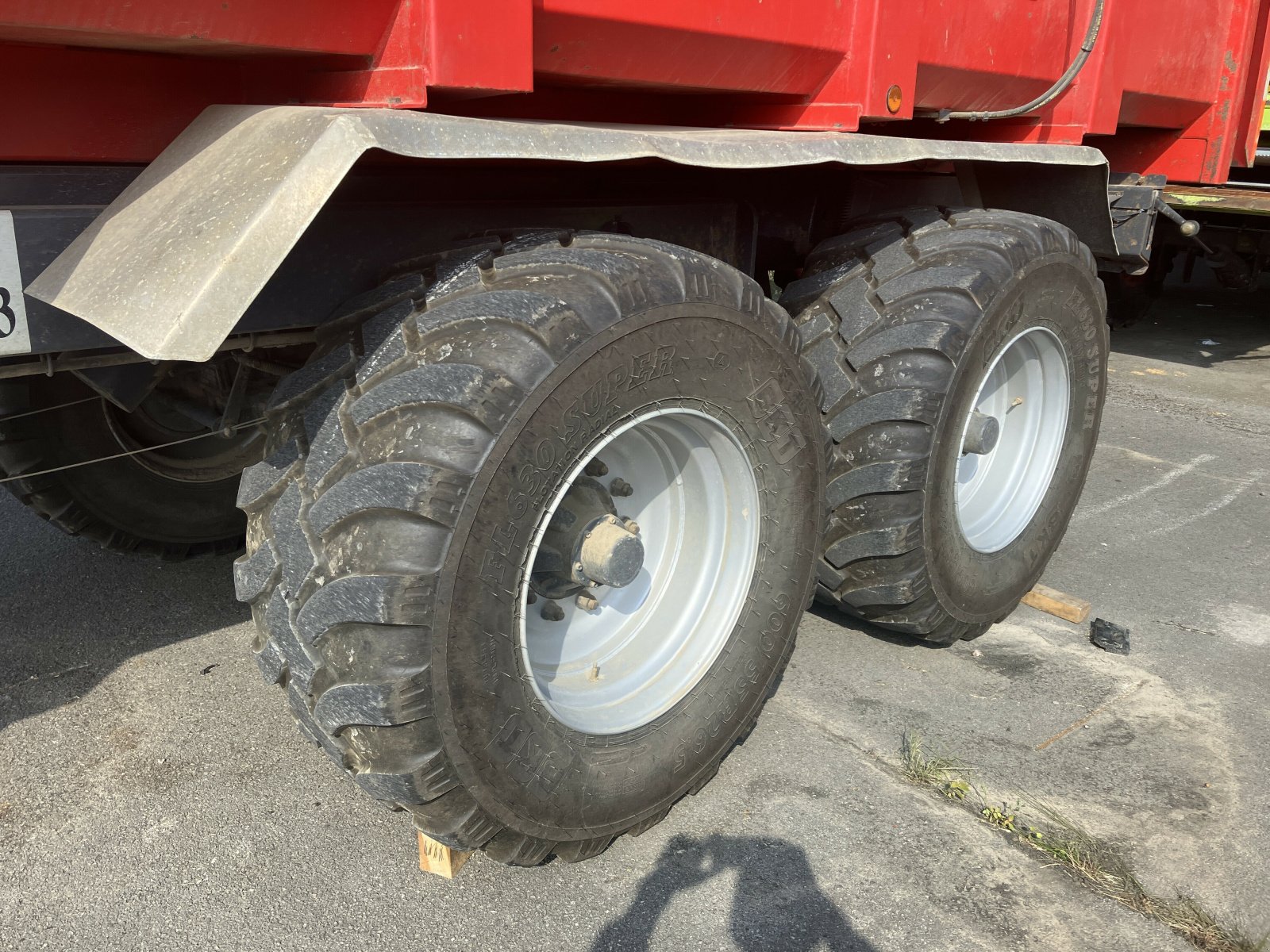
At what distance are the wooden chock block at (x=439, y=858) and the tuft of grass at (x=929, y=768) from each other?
113cm

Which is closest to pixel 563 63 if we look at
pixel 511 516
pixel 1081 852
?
pixel 511 516

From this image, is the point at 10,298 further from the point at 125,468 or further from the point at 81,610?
the point at 81,610

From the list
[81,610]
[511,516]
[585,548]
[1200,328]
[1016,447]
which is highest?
[511,516]

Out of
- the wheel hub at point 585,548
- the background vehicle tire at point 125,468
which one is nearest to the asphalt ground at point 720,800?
the background vehicle tire at point 125,468

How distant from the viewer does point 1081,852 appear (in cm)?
239

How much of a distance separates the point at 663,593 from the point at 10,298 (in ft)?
4.99

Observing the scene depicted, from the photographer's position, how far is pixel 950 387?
2.71m

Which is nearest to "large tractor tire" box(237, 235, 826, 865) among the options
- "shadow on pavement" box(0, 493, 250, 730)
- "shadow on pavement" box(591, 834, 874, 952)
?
"shadow on pavement" box(591, 834, 874, 952)

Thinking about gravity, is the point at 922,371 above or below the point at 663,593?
above

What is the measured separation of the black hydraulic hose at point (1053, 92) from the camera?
2.92 m

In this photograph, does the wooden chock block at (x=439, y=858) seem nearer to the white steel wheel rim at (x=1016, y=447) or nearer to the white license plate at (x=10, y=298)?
the white license plate at (x=10, y=298)

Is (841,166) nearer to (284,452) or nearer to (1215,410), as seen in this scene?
(284,452)

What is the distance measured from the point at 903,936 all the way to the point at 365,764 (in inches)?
45.1

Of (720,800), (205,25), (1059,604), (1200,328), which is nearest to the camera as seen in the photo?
(205,25)
